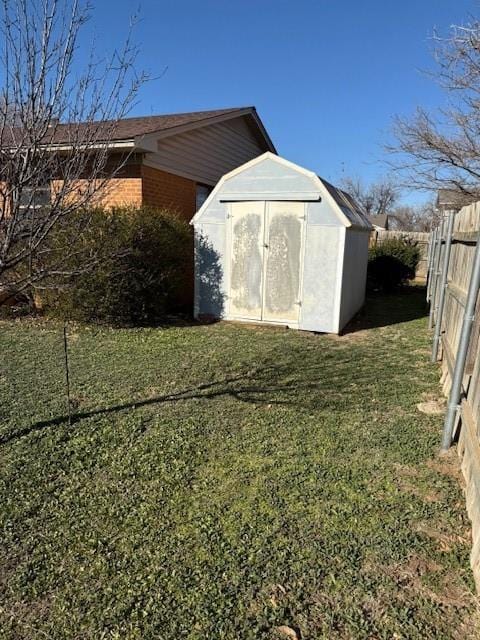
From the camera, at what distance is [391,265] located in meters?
15.6

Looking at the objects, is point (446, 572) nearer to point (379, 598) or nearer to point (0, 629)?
point (379, 598)

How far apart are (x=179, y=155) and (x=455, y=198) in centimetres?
1094

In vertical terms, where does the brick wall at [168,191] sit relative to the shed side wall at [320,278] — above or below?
above

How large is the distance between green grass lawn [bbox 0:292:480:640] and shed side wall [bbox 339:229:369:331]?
9.27 ft

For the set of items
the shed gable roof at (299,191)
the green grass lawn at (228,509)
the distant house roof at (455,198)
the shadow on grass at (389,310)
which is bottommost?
the shadow on grass at (389,310)

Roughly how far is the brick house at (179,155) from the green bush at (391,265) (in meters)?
5.83

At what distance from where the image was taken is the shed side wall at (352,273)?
805cm

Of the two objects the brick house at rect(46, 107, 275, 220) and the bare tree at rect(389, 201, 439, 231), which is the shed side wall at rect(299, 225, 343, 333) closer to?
the brick house at rect(46, 107, 275, 220)

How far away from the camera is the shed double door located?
26.1 ft

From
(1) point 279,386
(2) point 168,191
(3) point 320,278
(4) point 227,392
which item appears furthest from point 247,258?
(4) point 227,392

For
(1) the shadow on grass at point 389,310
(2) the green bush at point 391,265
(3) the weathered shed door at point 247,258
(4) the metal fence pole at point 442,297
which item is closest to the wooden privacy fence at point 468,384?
(4) the metal fence pole at point 442,297

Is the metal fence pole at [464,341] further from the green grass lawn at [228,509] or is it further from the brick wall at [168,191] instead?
the brick wall at [168,191]

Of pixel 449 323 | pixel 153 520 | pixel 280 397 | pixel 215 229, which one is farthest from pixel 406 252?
pixel 153 520

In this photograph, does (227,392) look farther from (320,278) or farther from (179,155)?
(179,155)
